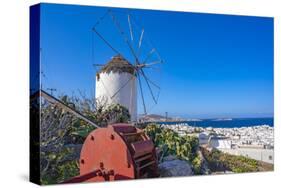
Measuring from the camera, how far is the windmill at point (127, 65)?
35.5ft

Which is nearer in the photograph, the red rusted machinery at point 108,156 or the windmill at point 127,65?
the red rusted machinery at point 108,156

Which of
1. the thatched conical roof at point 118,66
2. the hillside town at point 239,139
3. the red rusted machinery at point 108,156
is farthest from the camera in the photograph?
the hillside town at point 239,139

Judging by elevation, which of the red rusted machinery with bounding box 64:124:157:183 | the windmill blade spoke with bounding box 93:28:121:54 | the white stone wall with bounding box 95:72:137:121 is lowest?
the red rusted machinery with bounding box 64:124:157:183

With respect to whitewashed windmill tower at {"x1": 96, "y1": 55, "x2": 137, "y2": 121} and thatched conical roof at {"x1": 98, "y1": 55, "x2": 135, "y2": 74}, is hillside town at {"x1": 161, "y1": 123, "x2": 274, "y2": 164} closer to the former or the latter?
whitewashed windmill tower at {"x1": 96, "y1": 55, "x2": 137, "y2": 121}

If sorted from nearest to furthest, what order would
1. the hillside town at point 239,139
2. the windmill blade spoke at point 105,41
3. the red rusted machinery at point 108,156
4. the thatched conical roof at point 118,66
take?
the red rusted machinery at point 108,156
the windmill blade spoke at point 105,41
the thatched conical roof at point 118,66
the hillside town at point 239,139

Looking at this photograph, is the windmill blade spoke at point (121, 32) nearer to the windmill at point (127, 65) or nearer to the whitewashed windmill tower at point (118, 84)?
the windmill at point (127, 65)

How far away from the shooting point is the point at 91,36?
10.7 metres

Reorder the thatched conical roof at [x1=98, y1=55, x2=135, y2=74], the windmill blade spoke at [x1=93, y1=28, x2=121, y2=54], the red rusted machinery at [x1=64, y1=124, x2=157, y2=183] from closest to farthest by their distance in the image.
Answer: the red rusted machinery at [x1=64, y1=124, x2=157, y2=183] → the windmill blade spoke at [x1=93, y1=28, x2=121, y2=54] → the thatched conical roof at [x1=98, y1=55, x2=135, y2=74]

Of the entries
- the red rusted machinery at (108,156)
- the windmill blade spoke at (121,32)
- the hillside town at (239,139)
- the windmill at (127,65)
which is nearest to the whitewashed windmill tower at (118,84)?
the windmill at (127,65)

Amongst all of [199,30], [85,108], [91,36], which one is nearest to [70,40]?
[91,36]

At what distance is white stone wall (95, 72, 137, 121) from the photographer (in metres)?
10.8

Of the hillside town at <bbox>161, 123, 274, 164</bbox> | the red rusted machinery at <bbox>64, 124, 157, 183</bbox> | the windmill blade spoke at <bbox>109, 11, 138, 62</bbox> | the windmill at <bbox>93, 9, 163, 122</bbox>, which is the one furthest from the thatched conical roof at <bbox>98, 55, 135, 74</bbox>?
the hillside town at <bbox>161, 123, 274, 164</bbox>

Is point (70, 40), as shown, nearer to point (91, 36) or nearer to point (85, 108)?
point (91, 36)

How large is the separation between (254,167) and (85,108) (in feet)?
10.5
